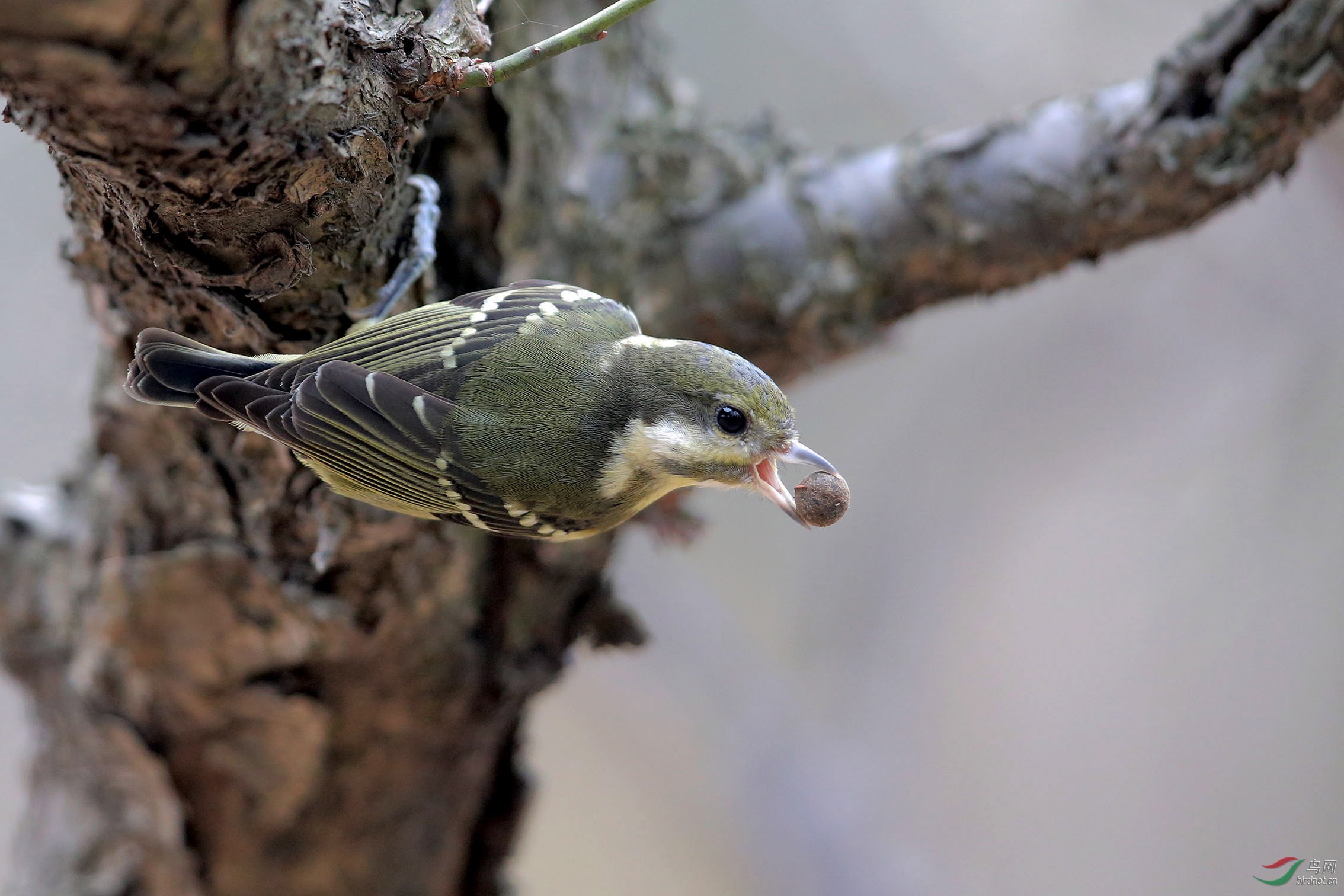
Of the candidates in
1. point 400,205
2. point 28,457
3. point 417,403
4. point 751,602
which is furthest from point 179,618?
point 751,602

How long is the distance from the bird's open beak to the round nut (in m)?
→ 0.05

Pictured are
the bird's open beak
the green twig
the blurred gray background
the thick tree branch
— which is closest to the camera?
the green twig

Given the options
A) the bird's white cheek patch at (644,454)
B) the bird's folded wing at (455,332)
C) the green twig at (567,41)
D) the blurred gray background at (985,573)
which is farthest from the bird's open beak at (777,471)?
the blurred gray background at (985,573)

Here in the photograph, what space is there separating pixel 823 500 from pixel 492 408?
53 centimetres

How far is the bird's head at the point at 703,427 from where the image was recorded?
58.8 inches

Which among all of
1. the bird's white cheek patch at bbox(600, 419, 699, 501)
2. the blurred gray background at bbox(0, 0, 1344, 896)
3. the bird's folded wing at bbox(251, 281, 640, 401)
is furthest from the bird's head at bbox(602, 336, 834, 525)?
the blurred gray background at bbox(0, 0, 1344, 896)

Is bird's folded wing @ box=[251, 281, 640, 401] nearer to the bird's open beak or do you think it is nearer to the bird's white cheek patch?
the bird's white cheek patch

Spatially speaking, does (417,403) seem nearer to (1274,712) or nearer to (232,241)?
(232,241)

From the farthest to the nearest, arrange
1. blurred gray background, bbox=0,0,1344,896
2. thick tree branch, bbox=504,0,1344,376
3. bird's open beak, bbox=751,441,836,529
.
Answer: blurred gray background, bbox=0,0,1344,896
thick tree branch, bbox=504,0,1344,376
bird's open beak, bbox=751,441,836,529

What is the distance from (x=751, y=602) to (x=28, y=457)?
2936mm

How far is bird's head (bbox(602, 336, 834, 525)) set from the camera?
4.90 ft

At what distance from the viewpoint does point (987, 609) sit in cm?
377

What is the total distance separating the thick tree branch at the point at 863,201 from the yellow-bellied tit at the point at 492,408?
0.57 m

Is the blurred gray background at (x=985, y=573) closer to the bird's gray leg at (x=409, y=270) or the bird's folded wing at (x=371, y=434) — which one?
the bird's folded wing at (x=371, y=434)
